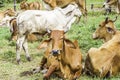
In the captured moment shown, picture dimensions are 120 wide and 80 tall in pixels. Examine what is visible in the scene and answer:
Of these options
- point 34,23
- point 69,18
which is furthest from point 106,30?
point 34,23

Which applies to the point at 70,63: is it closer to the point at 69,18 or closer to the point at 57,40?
the point at 57,40

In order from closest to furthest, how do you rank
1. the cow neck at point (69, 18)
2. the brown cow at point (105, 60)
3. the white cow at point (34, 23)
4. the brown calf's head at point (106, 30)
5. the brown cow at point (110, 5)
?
the brown cow at point (105, 60), the brown calf's head at point (106, 30), the white cow at point (34, 23), the cow neck at point (69, 18), the brown cow at point (110, 5)

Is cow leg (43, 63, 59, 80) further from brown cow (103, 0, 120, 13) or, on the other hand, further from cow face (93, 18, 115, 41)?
brown cow (103, 0, 120, 13)

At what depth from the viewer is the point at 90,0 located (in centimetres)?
2833

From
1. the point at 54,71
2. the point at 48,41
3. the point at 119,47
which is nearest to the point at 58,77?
the point at 54,71

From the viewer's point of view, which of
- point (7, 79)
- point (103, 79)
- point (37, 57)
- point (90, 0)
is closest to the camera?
point (103, 79)

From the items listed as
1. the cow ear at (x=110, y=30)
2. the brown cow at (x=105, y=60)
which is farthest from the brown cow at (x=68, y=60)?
the cow ear at (x=110, y=30)

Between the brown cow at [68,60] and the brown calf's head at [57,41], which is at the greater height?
the brown calf's head at [57,41]

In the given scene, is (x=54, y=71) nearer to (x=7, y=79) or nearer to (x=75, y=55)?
(x=75, y=55)

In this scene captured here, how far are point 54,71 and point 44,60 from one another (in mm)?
658

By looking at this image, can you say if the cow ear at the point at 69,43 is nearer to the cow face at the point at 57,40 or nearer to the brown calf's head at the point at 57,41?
the brown calf's head at the point at 57,41

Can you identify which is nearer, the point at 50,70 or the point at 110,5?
the point at 50,70

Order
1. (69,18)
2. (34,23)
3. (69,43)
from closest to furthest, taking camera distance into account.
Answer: (69,43), (34,23), (69,18)

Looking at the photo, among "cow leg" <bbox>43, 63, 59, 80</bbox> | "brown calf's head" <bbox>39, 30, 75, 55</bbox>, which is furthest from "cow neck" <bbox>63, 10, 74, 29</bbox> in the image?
"brown calf's head" <bbox>39, 30, 75, 55</bbox>
